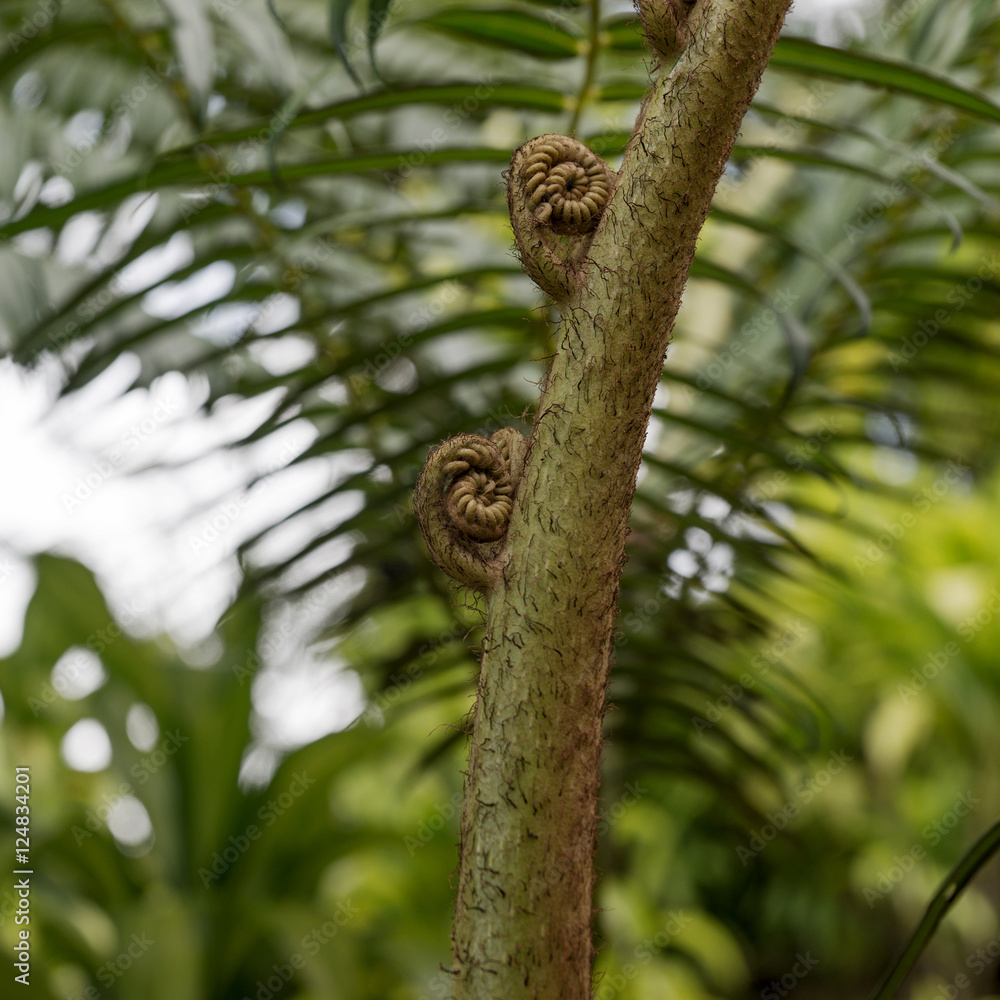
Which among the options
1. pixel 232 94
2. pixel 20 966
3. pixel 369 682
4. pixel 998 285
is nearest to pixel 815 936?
pixel 369 682

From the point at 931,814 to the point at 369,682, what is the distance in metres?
1.59

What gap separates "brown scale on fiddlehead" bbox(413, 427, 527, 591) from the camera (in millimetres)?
201

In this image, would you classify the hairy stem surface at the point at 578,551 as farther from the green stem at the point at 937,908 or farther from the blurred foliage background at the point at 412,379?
the green stem at the point at 937,908

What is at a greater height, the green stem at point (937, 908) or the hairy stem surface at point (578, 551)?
the hairy stem surface at point (578, 551)

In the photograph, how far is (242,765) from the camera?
1.45m

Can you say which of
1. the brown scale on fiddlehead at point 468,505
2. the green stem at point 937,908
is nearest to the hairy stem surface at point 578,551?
the brown scale on fiddlehead at point 468,505

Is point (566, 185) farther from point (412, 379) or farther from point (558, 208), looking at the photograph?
point (412, 379)

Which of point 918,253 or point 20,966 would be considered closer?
point 918,253

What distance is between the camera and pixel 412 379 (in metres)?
0.79

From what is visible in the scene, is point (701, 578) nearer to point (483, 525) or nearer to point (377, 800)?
point (483, 525)

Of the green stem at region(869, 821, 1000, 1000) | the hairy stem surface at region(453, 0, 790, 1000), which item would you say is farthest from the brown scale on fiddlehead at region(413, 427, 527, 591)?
the green stem at region(869, 821, 1000, 1000)

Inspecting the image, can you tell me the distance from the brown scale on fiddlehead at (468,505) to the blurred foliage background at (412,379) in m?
0.04

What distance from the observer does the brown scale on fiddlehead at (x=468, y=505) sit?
201 millimetres

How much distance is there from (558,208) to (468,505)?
7 centimetres
